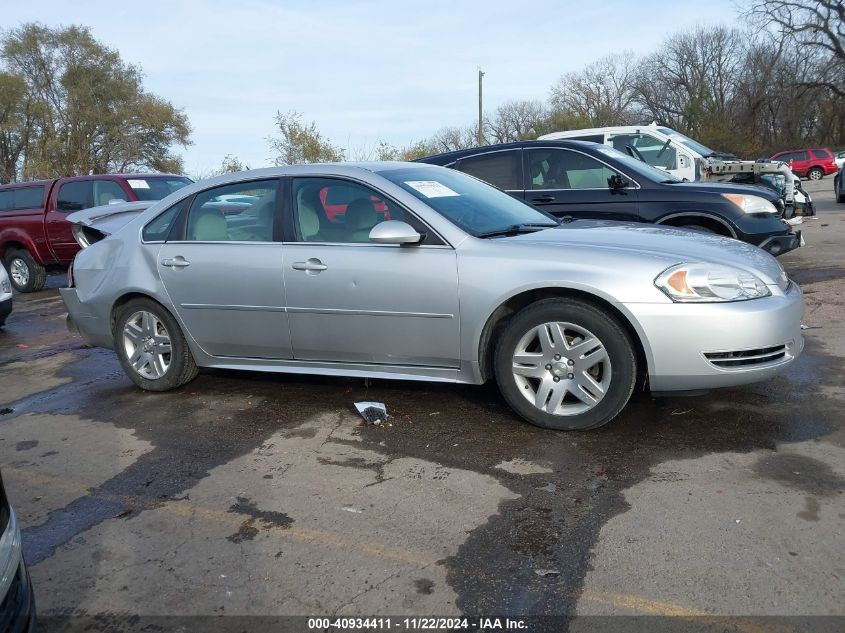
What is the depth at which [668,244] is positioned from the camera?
4.26 meters

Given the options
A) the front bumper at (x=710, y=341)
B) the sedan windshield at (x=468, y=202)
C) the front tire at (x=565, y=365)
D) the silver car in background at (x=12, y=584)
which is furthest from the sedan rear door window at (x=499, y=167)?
the silver car in background at (x=12, y=584)

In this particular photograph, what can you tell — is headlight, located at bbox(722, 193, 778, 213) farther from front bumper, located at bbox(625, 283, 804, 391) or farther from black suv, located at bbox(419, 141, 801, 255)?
front bumper, located at bbox(625, 283, 804, 391)

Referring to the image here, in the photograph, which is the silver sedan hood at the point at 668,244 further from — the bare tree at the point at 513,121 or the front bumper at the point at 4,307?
the bare tree at the point at 513,121

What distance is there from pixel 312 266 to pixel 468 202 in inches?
43.3

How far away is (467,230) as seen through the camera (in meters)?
4.42

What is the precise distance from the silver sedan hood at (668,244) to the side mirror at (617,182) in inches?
110

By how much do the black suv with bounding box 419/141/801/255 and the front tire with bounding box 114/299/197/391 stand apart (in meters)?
3.81

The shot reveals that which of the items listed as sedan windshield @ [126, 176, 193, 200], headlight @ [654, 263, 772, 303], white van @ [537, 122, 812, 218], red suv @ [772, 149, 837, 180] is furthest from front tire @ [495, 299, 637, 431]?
red suv @ [772, 149, 837, 180]

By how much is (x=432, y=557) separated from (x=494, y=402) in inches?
77.0

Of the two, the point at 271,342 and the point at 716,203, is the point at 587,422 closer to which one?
the point at 271,342

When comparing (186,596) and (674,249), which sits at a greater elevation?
(674,249)

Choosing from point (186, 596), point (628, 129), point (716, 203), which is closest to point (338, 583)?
point (186, 596)

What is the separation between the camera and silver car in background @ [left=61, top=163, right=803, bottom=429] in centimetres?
390

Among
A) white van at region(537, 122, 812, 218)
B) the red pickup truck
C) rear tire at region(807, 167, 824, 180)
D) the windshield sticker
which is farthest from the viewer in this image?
rear tire at region(807, 167, 824, 180)
